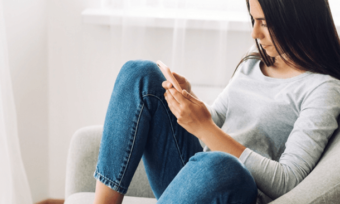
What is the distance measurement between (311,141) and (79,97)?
3.76ft

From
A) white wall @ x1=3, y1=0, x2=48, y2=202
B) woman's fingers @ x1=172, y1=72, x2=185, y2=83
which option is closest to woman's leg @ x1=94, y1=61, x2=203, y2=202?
woman's fingers @ x1=172, y1=72, x2=185, y2=83

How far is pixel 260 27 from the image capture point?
947mm

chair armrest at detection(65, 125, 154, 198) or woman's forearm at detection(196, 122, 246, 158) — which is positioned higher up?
woman's forearm at detection(196, 122, 246, 158)

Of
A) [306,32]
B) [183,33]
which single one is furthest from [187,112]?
[183,33]

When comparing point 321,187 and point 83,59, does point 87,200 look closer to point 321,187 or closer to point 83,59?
point 321,187

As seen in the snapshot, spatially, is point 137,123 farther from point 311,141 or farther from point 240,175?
point 311,141

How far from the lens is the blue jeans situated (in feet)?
2.32

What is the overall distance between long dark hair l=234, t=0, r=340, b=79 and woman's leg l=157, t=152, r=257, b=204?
387 mm

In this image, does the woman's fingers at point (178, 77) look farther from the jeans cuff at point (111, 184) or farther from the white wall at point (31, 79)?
the white wall at point (31, 79)

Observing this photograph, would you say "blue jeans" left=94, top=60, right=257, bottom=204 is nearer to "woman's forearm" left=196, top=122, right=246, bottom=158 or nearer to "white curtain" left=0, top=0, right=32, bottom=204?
"woman's forearm" left=196, top=122, right=246, bottom=158

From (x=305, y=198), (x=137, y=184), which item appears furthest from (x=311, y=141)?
(x=137, y=184)

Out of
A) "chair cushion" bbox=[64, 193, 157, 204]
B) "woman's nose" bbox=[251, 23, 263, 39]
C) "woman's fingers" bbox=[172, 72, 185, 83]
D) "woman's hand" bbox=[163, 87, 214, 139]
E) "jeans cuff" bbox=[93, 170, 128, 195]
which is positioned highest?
"woman's nose" bbox=[251, 23, 263, 39]

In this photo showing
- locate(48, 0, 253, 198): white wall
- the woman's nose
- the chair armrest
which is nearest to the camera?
the woman's nose

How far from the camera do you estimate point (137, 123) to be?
2.82 feet
